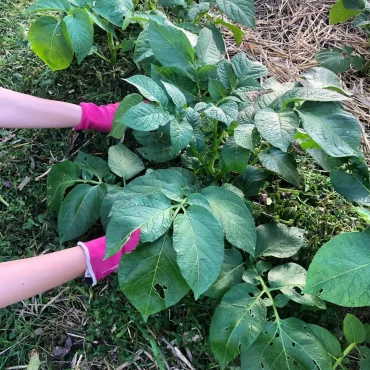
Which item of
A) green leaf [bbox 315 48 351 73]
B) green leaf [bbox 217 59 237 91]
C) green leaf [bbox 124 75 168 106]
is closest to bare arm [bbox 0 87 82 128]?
green leaf [bbox 124 75 168 106]

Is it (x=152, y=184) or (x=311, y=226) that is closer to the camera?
(x=152, y=184)

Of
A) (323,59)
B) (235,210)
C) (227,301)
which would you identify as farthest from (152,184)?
(323,59)

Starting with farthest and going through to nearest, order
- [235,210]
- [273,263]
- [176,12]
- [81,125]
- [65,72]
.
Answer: [65,72]
[176,12]
[81,125]
[273,263]
[235,210]

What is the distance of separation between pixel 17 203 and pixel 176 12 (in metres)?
0.95

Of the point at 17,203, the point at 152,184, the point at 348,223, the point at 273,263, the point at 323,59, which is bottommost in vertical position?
the point at 17,203

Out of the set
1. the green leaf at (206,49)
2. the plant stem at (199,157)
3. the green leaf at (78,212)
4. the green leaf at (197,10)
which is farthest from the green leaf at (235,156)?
the green leaf at (197,10)

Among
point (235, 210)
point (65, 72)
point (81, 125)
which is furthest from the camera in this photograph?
point (65, 72)

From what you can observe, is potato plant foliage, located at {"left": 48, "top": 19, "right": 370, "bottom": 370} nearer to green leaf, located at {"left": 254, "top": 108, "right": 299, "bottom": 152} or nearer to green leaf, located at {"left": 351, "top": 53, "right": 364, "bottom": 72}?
green leaf, located at {"left": 254, "top": 108, "right": 299, "bottom": 152}

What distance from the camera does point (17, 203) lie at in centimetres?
155

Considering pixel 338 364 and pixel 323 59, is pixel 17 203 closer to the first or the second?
pixel 338 364

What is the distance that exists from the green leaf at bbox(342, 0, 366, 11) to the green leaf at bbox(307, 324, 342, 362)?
1.19m

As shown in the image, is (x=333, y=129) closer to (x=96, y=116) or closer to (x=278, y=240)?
(x=278, y=240)

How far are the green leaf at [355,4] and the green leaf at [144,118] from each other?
96cm

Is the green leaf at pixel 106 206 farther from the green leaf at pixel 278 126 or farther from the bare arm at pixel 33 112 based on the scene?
the green leaf at pixel 278 126
